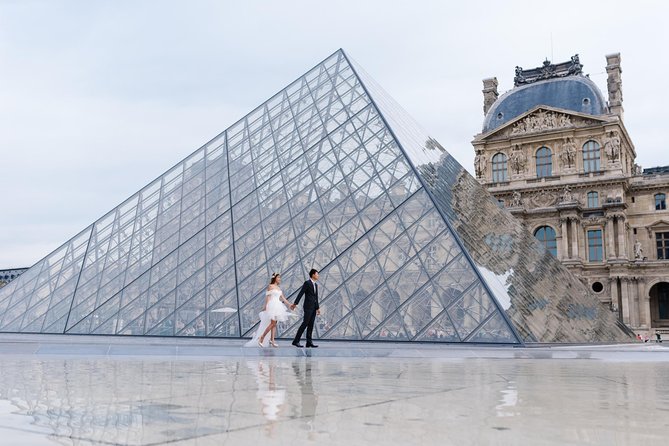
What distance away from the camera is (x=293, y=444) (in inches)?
95.1

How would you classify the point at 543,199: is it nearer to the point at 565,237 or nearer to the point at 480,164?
the point at 565,237

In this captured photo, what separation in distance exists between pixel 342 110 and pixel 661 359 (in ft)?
34.5

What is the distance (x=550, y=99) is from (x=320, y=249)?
4302 cm

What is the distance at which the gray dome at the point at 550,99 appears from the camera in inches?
1921

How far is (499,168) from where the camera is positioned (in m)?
50.4

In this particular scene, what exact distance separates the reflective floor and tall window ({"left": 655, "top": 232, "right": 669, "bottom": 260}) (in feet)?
144

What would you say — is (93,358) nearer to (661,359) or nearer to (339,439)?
(339,439)

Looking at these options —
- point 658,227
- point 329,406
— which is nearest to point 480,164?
point 658,227

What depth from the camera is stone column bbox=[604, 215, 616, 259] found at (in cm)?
4428

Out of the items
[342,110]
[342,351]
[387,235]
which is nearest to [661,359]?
[342,351]

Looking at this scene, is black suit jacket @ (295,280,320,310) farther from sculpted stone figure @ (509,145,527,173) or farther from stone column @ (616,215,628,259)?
sculpted stone figure @ (509,145,527,173)

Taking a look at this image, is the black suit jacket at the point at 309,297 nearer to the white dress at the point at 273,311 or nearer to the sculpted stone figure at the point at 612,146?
the white dress at the point at 273,311

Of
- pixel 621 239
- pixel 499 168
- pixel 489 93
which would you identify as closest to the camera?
pixel 621 239

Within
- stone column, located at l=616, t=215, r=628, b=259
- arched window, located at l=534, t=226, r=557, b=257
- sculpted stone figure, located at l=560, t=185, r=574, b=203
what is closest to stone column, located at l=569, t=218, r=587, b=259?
arched window, located at l=534, t=226, r=557, b=257
